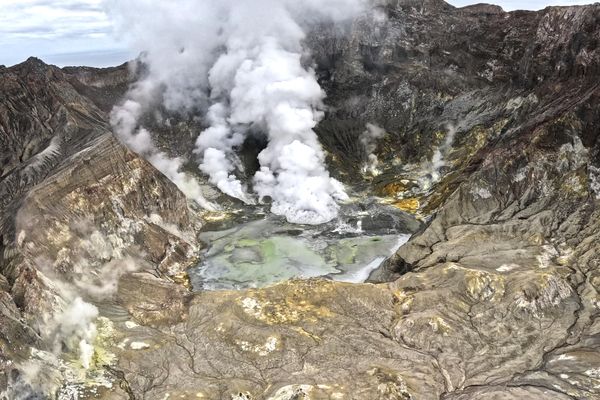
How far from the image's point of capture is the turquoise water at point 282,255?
7019 cm

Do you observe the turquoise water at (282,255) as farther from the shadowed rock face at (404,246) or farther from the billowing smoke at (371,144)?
the billowing smoke at (371,144)

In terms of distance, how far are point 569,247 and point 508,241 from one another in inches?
254

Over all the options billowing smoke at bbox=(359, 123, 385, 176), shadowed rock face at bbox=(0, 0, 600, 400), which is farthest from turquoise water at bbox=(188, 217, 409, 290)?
billowing smoke at bbox=(359, 123, 385, 176)

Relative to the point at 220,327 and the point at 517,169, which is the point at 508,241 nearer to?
the point at 517,169

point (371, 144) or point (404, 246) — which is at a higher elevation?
point (371, 144)

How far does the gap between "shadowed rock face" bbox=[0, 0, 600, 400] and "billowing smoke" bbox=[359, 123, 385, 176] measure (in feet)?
4.84

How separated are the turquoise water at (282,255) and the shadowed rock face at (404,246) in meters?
3.93

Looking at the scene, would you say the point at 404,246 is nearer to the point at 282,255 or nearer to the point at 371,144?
the point at 282,255

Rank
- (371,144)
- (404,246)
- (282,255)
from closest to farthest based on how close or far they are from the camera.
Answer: (404,246) → (282,255) → (371,144)

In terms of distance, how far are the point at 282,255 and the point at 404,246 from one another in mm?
15910

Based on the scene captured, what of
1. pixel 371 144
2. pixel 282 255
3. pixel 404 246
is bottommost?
pixel 404 246

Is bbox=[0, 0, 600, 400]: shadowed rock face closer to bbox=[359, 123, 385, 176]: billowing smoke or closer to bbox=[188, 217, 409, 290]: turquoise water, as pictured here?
bbox=[359, 123, 385, 176]: billowing smoke

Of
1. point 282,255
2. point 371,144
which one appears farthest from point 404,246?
point 371,144

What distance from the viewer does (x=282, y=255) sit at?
76.6 m
